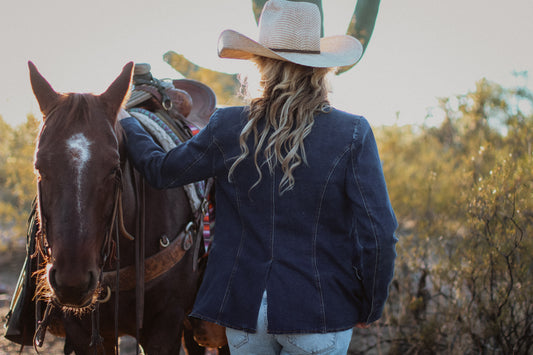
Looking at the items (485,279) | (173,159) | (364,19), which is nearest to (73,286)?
(173,159)

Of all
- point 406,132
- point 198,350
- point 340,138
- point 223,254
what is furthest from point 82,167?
point 406,132

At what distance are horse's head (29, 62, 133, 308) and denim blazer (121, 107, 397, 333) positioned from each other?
413mm

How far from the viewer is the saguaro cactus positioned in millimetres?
6281

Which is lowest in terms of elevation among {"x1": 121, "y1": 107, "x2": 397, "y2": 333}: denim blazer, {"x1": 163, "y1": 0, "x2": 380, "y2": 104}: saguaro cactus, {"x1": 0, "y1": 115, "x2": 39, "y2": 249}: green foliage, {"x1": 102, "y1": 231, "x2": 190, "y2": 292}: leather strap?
{"x1": 0, "y1": 115, "x2": 39, "y2": 249}: green foliage

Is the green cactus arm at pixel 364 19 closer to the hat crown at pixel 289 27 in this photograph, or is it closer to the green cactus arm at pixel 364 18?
the green cactus arm at pixel 364 18

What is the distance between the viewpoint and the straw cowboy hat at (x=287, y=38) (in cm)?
183

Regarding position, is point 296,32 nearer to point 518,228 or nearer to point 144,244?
point 144,244

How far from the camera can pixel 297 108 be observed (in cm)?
175

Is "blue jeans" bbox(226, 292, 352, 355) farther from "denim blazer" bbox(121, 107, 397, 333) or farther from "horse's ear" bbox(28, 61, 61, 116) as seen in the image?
"horse's ear" bbox(28, 61, 61, 116)

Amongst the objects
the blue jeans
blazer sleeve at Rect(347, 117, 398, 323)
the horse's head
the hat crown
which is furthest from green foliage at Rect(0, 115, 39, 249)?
blazer sleeve at Rect(347, 117, 398, 323)

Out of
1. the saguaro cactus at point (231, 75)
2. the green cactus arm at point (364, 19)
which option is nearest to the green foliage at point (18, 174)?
the saguaro cactus at point (231, 75)

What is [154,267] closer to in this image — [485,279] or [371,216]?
[371,216]

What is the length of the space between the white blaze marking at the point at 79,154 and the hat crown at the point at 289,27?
30.4 inches

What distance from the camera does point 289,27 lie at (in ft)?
6.19
